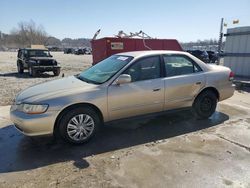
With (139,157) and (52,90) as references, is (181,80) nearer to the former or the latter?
(139,157)

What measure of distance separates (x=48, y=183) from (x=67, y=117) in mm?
1159

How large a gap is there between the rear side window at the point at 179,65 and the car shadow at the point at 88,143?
114 cm

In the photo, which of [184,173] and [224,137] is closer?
[184,173]

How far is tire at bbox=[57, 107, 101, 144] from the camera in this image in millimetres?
3965

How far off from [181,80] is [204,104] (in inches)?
36.5

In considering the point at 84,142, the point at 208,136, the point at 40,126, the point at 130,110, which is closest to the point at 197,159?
the point at 208,136

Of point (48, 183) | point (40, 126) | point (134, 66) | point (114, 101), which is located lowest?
point (48, 183)

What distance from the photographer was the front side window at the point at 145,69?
4.50 metres

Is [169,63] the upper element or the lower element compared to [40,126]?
upper

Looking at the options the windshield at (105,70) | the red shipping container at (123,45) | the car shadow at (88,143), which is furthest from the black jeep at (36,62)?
the windshield at (105,70)

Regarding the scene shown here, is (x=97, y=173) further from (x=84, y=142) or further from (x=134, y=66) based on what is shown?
(x=134, y=66)

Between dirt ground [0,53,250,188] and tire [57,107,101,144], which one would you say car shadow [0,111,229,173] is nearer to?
dirt ground [0,53,250,188]

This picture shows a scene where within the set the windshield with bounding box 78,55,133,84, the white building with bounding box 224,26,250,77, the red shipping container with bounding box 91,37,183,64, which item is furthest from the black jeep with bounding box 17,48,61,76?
the windshield with bounding box 78,55,133,84

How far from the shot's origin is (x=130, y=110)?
4.50 metres
